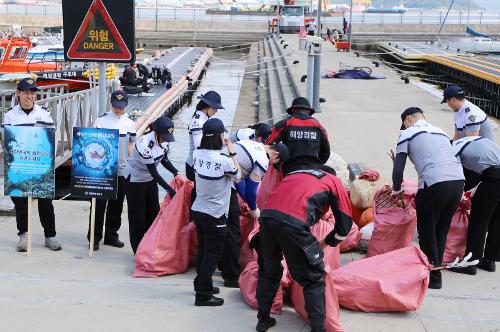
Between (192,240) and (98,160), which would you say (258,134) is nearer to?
(192,240)

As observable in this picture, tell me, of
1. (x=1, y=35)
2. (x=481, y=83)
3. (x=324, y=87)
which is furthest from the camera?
(x=1, y=35)

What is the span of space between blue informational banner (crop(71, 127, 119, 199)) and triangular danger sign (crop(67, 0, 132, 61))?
4.10 ft

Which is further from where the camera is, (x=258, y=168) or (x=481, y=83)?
(x=481, y=83)

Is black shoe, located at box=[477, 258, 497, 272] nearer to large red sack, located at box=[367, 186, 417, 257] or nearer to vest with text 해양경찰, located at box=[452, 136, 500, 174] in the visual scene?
large red sack, located at box=[367, 186, 417, 257]

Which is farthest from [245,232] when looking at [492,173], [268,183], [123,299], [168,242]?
[492,173]

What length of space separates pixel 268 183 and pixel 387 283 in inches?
50.6

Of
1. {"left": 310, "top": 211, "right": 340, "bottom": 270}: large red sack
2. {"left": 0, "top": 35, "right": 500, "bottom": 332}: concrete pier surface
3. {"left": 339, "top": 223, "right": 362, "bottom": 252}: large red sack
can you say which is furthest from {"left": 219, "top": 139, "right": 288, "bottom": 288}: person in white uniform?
{"left": 339, "top": 223, "right": 362, "bottom": 252}: large red sack

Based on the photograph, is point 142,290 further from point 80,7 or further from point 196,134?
point 80,7

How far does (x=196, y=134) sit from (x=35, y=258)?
6.42ft

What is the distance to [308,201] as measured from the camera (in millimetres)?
5395

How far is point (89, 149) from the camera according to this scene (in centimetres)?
768

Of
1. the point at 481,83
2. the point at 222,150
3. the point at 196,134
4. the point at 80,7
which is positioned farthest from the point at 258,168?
the point at 481,83

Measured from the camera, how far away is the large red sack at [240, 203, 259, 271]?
281 inches

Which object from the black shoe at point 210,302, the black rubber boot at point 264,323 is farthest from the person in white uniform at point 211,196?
the black rubber boot at point 264,323
